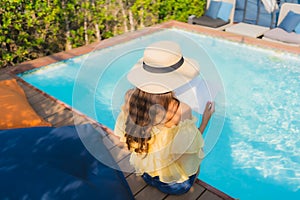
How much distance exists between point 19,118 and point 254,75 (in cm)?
522

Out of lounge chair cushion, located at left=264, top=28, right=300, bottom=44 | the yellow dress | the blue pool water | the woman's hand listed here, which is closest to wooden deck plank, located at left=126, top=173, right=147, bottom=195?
the yellow dress

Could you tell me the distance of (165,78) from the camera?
1.53 metres

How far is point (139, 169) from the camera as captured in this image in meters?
2.34

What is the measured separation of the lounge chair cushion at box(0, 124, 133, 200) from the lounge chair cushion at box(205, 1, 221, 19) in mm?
7117

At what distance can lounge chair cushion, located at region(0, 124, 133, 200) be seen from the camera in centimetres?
190

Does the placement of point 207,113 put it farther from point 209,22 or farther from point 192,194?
point 209,22

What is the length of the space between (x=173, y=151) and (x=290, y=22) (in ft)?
22.7

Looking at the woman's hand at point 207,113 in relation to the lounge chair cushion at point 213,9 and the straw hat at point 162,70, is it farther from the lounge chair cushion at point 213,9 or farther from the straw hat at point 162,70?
the lounge chair cushion at point 213,9

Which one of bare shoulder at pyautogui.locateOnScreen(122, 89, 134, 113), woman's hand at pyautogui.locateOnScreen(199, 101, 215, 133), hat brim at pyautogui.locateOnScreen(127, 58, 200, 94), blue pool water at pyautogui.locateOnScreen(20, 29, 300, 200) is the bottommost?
blue pool water at pyautogui.locateOnScreen(20, 29, 300, 200)

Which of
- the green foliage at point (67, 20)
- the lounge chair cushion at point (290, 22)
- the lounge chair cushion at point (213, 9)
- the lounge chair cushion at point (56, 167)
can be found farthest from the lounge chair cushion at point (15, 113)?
the lounge chair cushion at point (213, 9)

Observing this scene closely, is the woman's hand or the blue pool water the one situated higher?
the woman's hand

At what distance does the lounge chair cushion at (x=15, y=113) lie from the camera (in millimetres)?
3154

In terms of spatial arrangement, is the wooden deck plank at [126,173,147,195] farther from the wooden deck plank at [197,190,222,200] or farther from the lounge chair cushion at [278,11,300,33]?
the lounge chair cushion at [278,11,300,33]

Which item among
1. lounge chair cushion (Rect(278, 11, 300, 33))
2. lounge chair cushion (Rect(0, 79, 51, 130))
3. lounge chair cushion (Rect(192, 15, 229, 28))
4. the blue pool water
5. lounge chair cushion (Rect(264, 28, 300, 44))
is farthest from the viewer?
lounge chair cushion (Rect(192, 15, 229, 28))
